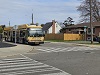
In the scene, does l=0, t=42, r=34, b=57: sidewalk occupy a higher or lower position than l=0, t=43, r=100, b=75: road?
higher

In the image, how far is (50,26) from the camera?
10019 centimetres

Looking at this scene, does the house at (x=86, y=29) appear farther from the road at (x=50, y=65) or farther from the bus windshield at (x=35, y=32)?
the road at (x=50, y=65)

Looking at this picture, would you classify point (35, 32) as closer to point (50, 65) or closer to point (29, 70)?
point (50, 65)

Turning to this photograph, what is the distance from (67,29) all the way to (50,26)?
16108 mm

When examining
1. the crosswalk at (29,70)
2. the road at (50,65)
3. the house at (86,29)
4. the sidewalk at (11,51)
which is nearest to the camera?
the crosswalk at (29,70)

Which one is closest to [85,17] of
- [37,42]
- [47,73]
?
→ [37,42]

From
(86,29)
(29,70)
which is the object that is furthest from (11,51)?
(86,29)

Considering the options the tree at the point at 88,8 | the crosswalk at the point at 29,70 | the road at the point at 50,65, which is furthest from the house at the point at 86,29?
the crosswalk at the point at 29,70

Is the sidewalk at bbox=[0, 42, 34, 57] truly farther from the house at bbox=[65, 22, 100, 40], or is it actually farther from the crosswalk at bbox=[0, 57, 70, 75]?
the house at bbox=[65, 22, 100, 40]

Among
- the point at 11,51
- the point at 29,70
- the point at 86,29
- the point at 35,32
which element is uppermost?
the point at 86,29

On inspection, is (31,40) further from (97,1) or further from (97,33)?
(97,1)

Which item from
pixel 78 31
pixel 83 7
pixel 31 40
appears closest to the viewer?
pixel 31 40

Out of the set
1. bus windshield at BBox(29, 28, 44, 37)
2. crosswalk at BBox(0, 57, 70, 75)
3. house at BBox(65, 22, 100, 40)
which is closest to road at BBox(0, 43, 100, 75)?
crosswalk at BBox(0, 57, 70, 75)

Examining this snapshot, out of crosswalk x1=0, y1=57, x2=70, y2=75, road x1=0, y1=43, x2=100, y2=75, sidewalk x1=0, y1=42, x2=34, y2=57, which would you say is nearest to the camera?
crosswalk x1=0, y1=57, x2=70, y2=75
